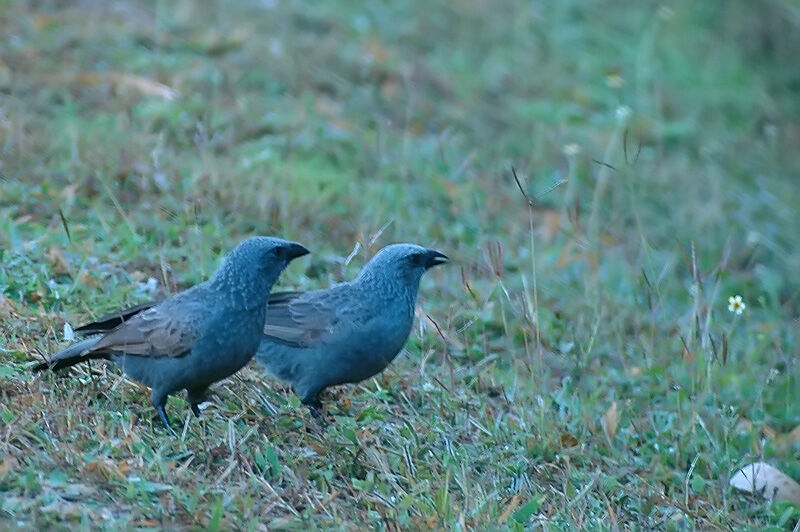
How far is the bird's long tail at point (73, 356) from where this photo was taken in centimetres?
545

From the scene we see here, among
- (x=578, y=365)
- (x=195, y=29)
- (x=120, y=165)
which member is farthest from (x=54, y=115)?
(x=578, y=365)

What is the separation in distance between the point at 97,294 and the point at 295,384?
136cm

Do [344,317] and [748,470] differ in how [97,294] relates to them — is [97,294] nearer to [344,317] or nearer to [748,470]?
[344,317]

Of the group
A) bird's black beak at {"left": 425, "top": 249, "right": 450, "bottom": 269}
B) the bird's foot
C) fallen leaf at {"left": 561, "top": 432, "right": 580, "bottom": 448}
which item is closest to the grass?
fallen leaf at {"left": 561, "top": 432, "right": 580, "bottom": 448}

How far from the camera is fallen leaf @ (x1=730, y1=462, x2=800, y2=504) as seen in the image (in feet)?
20.1

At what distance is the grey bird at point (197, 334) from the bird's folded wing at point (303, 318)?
0.44 meters

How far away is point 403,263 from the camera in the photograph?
6102mm

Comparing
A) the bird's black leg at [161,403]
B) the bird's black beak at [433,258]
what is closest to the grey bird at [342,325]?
the bird's black beak at [433,258]

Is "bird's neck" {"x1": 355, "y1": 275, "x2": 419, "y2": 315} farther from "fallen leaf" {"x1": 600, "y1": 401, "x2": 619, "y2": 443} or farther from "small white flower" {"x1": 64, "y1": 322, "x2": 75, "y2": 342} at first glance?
"small white flower" {"x1": 64, "y1": 322, "x2": 75, "y2": 342}

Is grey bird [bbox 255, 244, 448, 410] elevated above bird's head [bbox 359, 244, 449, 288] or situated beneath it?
situated beneath

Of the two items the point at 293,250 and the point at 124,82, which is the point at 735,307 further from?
the point at 124,82

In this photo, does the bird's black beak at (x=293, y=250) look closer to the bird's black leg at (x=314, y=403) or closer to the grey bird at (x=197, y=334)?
the grey bird at (x=197, y=334)

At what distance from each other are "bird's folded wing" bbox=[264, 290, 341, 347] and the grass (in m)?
0.34

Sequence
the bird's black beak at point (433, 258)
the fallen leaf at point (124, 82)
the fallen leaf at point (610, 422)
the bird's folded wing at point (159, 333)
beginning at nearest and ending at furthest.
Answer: the bird's folded wing at point (159, 333)
the bird's black beak at point (433, 258)
the fallen leaf at point (610, 422)
the fallen leaf at point (124, 82)
